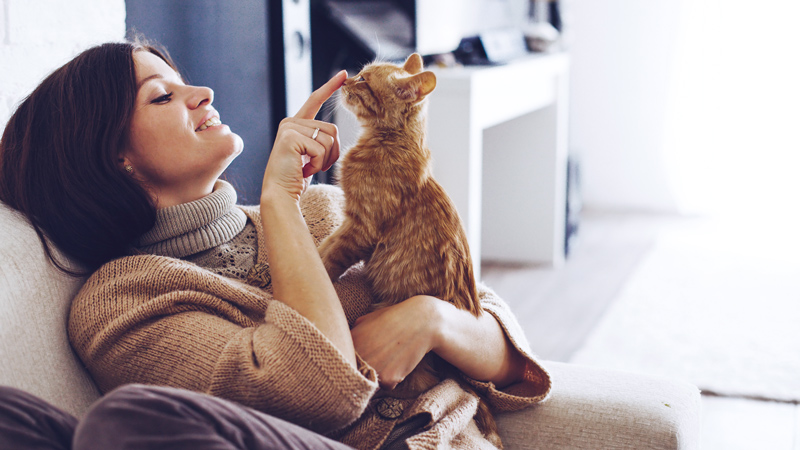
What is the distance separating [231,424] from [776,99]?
14.2 feet

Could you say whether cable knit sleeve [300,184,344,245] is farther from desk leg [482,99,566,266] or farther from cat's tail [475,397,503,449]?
desk leg [482,99,566,266]

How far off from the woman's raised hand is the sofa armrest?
1.66 feet

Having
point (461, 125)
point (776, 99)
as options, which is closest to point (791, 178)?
point (776, 99)

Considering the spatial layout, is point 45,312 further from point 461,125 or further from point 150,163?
point 461,125

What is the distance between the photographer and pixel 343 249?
1152 mm

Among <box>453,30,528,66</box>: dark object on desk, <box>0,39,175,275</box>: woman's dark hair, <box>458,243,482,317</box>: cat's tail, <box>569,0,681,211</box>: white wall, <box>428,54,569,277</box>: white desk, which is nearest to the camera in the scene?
<box>0,39,175,275</box>: woman's dark hair

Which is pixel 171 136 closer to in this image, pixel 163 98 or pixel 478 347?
pixel 163 98

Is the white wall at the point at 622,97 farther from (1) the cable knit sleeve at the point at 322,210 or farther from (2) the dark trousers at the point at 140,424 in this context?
(2) the dark trousers at the point at 140,424

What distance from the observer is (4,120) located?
1.27 m

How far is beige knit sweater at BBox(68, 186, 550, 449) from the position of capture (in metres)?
0.89

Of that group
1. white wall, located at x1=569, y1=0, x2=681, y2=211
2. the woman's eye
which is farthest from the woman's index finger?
white wall, located at x1=569, y1=0, x2=681, y2=211

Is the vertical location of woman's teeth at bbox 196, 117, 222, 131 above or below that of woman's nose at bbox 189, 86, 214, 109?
below

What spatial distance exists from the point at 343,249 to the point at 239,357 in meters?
0.30

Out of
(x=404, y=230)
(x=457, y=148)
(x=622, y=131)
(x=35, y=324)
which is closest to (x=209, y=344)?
(x=35, y=324)
